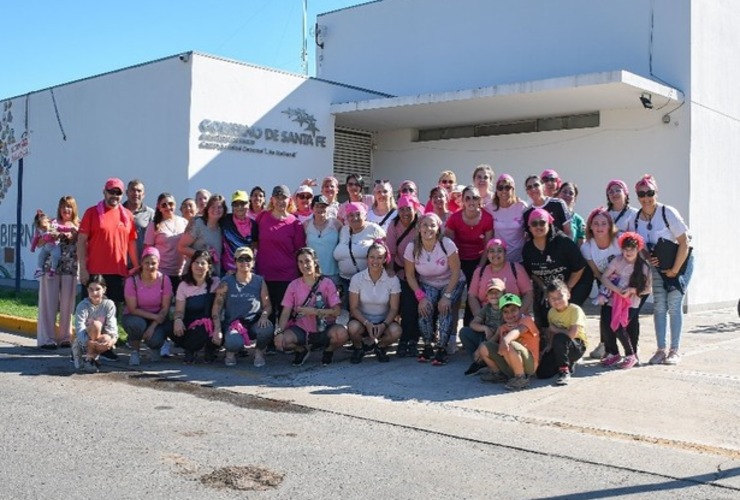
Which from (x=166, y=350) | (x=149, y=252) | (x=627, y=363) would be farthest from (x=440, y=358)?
(x=149, y=252)

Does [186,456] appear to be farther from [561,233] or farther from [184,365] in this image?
[561,233]

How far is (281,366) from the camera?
855 centimetres

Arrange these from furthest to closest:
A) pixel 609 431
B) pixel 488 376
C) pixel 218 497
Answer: pixel 488 376 → pixel 609 431 → pixel 218 497

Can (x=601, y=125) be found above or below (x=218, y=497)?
above

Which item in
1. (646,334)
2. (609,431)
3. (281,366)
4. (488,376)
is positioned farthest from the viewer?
(646,334)

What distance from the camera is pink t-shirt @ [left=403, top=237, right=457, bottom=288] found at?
8266mm

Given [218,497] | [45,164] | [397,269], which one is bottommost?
[218,497]

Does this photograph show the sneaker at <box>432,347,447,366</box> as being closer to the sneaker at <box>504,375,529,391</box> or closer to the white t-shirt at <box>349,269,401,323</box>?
the white t-shirt at <box>349,269,401,323</box>

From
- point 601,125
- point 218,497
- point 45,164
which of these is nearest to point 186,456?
point 218,497

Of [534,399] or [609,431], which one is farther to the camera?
[534,399]

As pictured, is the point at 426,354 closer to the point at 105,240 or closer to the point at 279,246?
the point at 279,246

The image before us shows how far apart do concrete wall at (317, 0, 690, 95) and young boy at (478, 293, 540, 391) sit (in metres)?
8.89

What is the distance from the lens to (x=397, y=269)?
A: 29.2ft

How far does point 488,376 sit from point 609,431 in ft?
6.02
